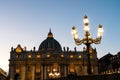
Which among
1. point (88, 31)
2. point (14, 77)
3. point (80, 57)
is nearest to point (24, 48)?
point (14, 77)

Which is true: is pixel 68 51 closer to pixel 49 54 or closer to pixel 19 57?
pixel 49 54

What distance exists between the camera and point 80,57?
92.9 m

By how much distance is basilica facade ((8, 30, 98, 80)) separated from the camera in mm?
89062

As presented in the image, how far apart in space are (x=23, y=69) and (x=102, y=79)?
7030 cm

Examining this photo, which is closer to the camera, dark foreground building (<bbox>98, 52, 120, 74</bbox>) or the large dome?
dark foreground building (<bbox>98, 52, 120, 74</bbox>)

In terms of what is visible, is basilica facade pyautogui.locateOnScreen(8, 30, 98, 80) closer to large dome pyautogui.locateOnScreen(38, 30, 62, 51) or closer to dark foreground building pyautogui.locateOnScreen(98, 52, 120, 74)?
dark foreground building pyautogui.locateOnScreen(98, 52, 120, 74)

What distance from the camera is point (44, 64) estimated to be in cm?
8944

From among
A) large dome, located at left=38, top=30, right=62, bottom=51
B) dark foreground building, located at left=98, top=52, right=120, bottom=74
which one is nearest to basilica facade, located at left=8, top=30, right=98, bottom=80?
dark foreground building, located at left=98, top=52, right=120, bottom=74

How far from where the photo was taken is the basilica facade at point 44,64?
89.1 meters

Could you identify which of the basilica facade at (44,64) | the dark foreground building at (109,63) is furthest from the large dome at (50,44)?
the dark foreground building at (109,63)

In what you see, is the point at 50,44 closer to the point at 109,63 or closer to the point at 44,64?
the point at 44,64

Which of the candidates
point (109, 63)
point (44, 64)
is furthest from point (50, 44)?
point (109, 63)

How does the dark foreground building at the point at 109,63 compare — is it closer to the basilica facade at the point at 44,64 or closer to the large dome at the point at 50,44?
the basilica facade at the point at 44,64

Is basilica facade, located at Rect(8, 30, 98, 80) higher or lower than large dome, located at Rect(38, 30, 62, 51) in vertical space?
lower
